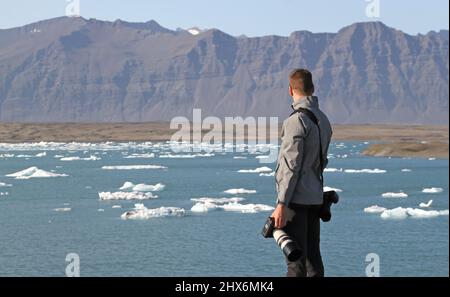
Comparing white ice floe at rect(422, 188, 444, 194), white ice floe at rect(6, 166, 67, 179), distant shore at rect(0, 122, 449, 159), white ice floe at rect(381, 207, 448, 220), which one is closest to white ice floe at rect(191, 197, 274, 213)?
white ice floe at rect(381, 207, 448, 220)

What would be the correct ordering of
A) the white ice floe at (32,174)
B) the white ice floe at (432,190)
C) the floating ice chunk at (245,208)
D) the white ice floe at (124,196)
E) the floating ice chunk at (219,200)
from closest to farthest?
the floating ice chunk at (245,208) < the floating ice chunk at (219,200) < the white ice floe at (124,196) < the white ice floe at (432,190) < the white ice floe at (32,174)

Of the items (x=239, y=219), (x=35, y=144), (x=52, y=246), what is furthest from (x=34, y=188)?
(x=35, y=144)

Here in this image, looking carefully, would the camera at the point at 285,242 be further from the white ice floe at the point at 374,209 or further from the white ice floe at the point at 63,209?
the white ice floe at the point at 374,209

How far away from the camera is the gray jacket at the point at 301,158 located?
18.9 ft

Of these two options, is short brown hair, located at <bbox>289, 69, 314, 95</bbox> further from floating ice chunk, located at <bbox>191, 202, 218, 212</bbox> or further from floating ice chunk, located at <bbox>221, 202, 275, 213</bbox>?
floating ice chunk, located at <bbox>221, 202, 275, 213</bbox>

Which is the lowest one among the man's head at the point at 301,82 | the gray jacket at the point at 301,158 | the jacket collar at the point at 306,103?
the gray jacket at the point at 301,158

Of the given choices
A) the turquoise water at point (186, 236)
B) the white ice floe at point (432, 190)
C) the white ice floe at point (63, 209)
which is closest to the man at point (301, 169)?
the turquoise water at point (186, 236)

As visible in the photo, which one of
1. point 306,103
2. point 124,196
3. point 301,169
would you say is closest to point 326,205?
point 301,169

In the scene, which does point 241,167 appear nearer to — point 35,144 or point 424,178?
point 424,178

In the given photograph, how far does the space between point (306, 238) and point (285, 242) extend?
1.20 ft

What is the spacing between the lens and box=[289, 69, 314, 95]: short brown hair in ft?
19.4

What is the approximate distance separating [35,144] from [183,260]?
90.5 m

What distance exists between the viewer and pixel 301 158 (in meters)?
5.79

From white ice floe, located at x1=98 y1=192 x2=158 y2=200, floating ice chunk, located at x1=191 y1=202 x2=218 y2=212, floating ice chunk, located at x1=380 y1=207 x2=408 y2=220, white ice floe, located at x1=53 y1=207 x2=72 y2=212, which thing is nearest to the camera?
floating ice chunk, located at x1=380 y1=207 x2=408 y2=220
